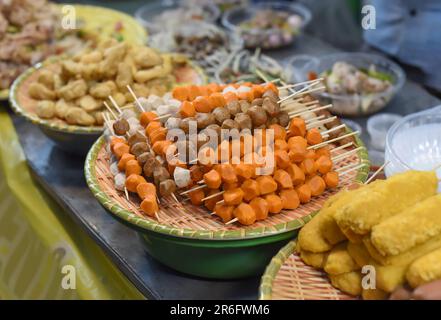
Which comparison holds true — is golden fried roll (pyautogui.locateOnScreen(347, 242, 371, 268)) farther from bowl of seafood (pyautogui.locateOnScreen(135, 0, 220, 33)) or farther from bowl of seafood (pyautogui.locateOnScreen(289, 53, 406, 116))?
bowl of seafood (pyautogui.locateOnScreen(135, 0, 220, 33))

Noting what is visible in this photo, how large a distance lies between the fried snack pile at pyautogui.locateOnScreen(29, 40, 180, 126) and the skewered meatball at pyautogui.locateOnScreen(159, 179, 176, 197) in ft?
2.78

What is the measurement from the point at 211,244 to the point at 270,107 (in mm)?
599

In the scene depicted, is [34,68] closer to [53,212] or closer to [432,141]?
[53,212]

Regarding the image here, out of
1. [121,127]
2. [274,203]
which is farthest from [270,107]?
[121,127]

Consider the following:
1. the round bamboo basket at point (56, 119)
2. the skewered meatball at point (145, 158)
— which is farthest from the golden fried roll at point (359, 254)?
the round bamboo basket at point (56, 119)

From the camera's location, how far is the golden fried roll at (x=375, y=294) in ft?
5.17

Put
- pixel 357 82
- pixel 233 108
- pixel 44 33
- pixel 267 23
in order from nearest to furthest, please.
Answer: pixel 233 108, pixel 357 82, pixel 44 33, pixel 267 23

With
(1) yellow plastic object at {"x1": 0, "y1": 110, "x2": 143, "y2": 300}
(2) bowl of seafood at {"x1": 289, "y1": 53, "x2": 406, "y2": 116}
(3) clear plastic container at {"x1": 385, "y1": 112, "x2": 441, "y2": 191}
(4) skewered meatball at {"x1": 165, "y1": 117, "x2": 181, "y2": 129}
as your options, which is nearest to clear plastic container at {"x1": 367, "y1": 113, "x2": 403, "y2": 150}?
(2) bowl of seafood at {"x1": 289, "y1": 53, "x2": 406, "y2": 116}

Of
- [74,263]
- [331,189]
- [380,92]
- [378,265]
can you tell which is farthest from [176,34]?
[378,265]

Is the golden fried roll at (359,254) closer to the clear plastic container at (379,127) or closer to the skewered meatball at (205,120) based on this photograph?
the skewered meatball at (205,120)

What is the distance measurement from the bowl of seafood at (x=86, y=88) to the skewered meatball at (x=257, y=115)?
0.87 meters

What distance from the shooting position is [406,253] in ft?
5.09

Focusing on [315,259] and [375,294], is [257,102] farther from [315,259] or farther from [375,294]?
[375,294]
